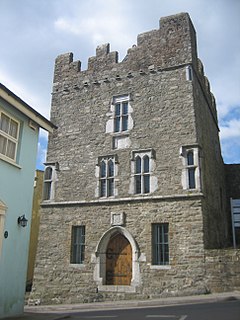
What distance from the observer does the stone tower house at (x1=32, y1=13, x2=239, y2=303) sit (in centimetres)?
1346

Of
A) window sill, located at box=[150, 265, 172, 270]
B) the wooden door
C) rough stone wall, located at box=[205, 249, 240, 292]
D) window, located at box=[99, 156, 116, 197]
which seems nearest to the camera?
rough stone wall, located at box=[205, 249, 240, 292]

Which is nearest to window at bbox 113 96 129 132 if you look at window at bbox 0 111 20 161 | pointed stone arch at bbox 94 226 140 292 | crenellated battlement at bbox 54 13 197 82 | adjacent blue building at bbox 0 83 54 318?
crenellated battlement at bbox 54 13 197 82

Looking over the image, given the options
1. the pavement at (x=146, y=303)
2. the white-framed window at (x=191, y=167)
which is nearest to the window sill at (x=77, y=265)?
the pavement at (x=146, y=303)

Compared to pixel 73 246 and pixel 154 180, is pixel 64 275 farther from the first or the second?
pixel 154 180

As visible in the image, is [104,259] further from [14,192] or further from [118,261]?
[14,192]

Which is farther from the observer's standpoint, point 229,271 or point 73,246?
point 73,246

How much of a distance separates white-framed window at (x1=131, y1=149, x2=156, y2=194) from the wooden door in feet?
7.33

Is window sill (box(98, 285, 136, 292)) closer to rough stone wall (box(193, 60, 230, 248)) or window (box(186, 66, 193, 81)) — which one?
rough stone wall (box(193, 60, 230, 248))

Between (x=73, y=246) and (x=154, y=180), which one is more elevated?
(x=154, y=180)

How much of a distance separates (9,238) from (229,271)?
770 cm

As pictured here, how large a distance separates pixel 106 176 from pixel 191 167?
12.8ft

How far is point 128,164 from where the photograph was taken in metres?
15.2

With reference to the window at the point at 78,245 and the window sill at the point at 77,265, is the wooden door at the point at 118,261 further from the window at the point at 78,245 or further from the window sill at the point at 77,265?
the window at the point at 78,245

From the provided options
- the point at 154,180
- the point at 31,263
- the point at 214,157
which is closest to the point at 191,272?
the point at 154,180
